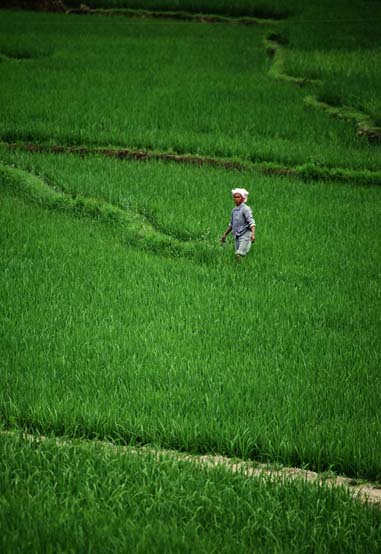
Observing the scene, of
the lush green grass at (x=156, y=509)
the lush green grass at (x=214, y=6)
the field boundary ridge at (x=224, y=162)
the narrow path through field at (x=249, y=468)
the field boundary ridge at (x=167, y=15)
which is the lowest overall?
the narrow path through field at (x=249, y=468)

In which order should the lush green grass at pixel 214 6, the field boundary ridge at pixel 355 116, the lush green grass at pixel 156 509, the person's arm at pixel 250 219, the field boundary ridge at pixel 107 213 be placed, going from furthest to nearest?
the lush green grass at pixel 214 6, the field boundary ridge at pixel 355 116, the field boundary ridge at pixel 107 213, the person's arm at pixel 250 219, the lush green grass at pixel 156 509

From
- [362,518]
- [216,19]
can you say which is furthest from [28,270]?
[216,19]

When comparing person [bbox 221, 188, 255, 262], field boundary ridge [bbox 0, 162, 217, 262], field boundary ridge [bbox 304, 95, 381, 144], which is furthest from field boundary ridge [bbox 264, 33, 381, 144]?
person [bbox 221, 188, 255, 262]

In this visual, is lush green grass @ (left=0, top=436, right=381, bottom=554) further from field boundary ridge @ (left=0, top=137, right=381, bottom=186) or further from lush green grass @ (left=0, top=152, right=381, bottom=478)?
field boundary ridge @ (left=0, top=137, right=381, bottom=186)

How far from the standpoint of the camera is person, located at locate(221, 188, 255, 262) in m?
7.04

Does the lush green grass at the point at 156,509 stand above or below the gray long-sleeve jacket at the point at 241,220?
below

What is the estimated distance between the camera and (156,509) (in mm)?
3623

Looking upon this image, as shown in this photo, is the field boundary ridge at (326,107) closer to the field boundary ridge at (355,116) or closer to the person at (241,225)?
the field boundary ridge at (355,116)

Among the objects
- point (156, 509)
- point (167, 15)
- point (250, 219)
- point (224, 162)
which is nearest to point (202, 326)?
point (250, 219)

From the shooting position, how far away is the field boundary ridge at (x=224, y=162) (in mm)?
9852

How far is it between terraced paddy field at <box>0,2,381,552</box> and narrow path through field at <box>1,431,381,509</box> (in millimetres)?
34

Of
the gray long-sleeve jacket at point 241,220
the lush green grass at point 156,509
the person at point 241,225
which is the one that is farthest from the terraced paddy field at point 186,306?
the gray long-sleeve jacket at point 241,220

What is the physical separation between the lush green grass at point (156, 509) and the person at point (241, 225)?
11.0ft

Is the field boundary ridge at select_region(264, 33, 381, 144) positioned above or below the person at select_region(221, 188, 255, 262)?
above
